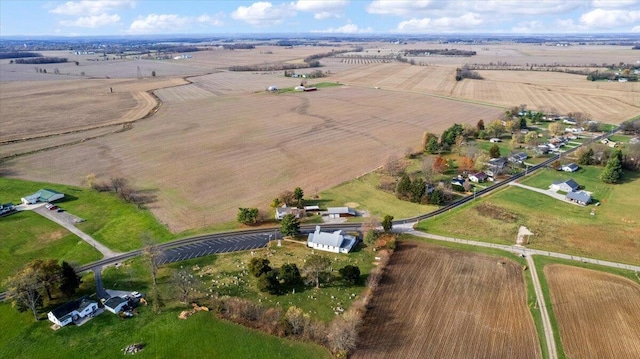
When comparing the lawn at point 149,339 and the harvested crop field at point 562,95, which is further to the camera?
the harvested crop field at point 562,95

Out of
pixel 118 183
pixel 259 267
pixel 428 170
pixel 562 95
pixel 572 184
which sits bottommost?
pixel 259 267

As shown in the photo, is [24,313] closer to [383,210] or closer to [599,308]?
[383,210]

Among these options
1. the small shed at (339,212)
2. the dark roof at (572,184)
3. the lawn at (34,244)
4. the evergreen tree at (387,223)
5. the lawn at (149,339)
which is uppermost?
the dark roof at (572,184)

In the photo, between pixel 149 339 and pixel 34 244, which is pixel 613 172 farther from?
pixel 34 244

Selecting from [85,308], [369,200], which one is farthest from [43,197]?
[369,200]

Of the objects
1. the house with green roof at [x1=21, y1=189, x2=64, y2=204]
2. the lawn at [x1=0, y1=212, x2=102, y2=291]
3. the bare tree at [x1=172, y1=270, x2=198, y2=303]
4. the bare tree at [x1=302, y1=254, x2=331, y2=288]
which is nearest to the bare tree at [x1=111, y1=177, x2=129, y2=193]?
the house with green roof at [x1=21, y1=189, x2=64, y2=204]

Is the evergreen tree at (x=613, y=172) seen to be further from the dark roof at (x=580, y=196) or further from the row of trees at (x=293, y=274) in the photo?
the row of trees at (x=293, y=274)

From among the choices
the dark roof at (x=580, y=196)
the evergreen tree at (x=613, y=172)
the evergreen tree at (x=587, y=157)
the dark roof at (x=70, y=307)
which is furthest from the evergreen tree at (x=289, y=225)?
the evergreen tree at (x=587, y=157)
